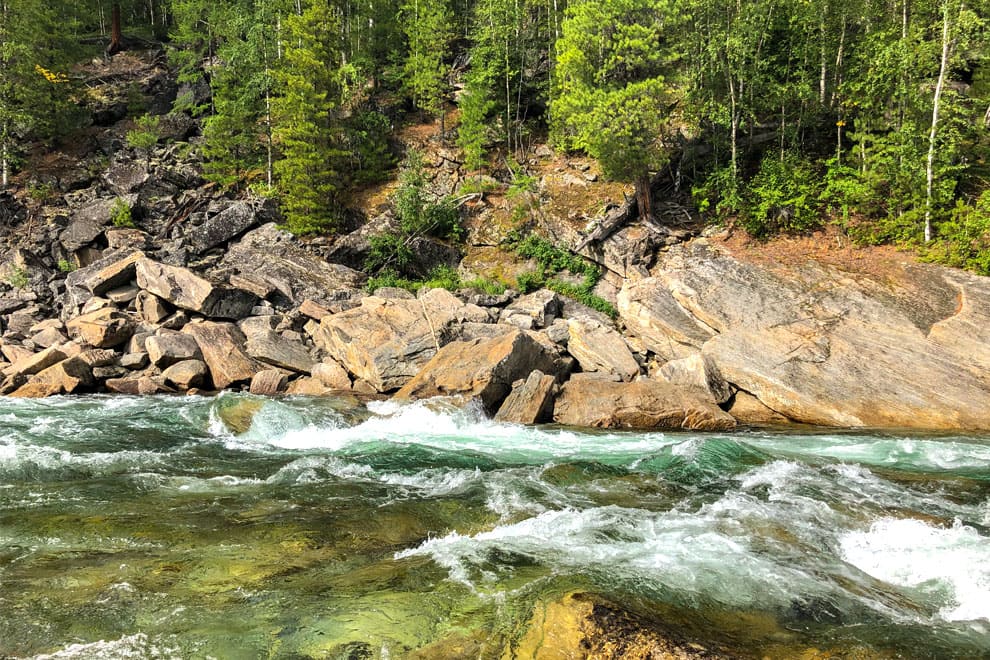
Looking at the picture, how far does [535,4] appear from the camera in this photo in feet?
118

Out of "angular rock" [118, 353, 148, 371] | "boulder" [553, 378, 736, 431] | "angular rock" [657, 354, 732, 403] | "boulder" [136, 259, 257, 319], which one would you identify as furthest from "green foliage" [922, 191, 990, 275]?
"angular rock" [118, 353, 148, 371]

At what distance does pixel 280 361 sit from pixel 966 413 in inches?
774

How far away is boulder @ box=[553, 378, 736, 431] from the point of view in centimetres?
1428

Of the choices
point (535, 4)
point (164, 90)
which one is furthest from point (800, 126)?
point (164, 90)

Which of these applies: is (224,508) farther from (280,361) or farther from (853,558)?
(280,361)

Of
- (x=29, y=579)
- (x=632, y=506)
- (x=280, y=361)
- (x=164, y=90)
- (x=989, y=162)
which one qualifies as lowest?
(x=280, y=361)

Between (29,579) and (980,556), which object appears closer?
(29,579)

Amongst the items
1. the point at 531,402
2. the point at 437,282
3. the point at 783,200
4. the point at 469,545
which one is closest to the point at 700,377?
the point at 531,402

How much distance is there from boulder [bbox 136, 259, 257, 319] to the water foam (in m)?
21.7

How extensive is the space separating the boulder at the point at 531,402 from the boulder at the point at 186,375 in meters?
10.6

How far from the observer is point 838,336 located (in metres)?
16.1

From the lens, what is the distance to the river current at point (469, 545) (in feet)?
14.6

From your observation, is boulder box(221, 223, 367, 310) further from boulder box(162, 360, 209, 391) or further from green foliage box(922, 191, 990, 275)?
green foliage box(922, 191, 990, 275)

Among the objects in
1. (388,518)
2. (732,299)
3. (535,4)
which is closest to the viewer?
(388,518)
